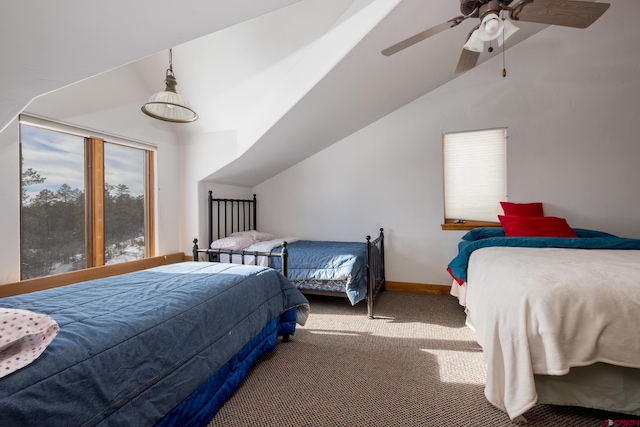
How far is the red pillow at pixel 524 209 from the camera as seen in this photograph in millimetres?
2844

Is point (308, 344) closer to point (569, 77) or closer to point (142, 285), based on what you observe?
point (142, 285)

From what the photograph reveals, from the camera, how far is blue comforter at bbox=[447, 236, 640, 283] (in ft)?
6.88

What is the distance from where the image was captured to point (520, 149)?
297cm

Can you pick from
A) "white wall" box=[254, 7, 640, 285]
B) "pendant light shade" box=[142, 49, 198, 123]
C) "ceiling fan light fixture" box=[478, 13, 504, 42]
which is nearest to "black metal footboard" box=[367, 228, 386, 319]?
"white wall" box=[254, 7, 640, 285]

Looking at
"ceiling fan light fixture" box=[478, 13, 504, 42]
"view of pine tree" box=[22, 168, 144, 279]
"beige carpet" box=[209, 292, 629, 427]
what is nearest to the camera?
"beige carpet" box=[209, 292, 629, 427]

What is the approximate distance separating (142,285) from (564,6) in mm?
Result: 2668

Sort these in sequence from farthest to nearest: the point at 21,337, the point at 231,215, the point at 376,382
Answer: the point at 231,215 → the point at 376,382 → the point at 21,337

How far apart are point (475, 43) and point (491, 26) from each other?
0.74 feet

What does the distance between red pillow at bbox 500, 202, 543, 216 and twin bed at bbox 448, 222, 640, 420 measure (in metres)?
1.51

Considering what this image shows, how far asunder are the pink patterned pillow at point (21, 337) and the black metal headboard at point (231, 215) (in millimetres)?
2565

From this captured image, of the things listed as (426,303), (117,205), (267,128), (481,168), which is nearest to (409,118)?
(481,168)

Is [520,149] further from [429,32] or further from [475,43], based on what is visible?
[429,32]

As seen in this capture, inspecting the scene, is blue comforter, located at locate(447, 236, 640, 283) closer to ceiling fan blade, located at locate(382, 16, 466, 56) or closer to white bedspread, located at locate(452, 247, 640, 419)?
white bedspread, located at locate(452, 247, 640, 419)

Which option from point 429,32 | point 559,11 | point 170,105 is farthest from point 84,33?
point 559,11
